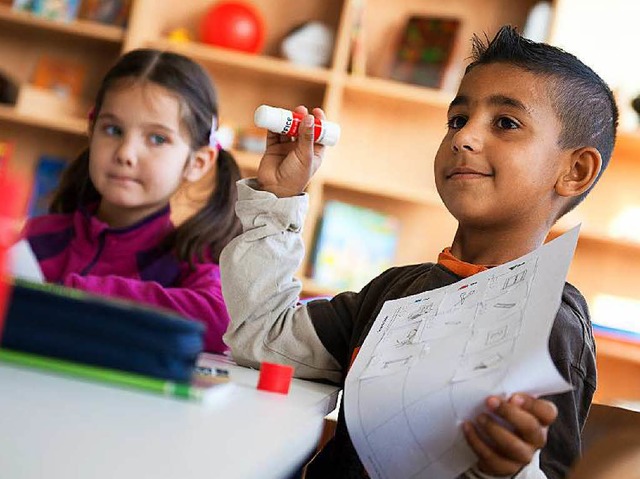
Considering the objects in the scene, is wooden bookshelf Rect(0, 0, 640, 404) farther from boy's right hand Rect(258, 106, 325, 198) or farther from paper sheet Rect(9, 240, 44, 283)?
paper sheet Rect(9, 240, 44, 283)

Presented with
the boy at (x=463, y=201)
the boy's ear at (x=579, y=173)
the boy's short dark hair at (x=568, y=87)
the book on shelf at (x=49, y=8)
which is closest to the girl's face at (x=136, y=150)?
the boy at (x=463, y=201)

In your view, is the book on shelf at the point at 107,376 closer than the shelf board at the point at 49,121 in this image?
Yes

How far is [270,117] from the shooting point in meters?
1.05

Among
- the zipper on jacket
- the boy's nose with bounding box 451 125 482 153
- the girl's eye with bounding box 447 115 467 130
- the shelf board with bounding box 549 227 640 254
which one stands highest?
the girl's eye with bounding box 447 115 467 130

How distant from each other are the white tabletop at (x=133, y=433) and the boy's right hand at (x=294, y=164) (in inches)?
18.7

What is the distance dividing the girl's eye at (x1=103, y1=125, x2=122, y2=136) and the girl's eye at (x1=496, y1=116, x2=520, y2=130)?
828 millimetres

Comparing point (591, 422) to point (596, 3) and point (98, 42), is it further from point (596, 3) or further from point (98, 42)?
point (98, 42)

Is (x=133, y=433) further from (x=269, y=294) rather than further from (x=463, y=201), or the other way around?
(x=463, y=201)

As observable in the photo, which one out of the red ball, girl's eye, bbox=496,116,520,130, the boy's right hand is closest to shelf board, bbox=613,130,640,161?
the red ball

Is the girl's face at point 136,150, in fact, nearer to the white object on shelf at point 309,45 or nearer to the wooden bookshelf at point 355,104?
the wooden bookshelf at point 355,104

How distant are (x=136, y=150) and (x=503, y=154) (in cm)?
79

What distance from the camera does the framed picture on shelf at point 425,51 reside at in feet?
11.2

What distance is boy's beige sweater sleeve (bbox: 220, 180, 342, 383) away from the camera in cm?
104

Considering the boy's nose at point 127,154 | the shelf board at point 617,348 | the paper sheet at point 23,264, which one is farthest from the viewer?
the shelf board at point 617,348
